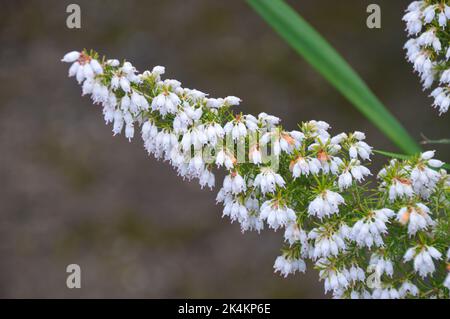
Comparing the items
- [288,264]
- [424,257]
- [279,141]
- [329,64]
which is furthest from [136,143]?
[424,257]

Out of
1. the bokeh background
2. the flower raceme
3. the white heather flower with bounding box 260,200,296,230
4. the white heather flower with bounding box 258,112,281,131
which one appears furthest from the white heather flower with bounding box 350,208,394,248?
the bokeh background

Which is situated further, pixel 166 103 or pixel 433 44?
pixel 433 44

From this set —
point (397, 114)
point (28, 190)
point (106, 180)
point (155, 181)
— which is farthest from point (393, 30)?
point (28, 190)

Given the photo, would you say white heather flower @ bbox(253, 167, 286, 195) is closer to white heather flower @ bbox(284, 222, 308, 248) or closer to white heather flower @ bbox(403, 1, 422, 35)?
white heather flower @ bbox(284, 222, 308, 248)

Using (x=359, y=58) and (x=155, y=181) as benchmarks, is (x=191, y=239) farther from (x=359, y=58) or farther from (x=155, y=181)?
(x=359, y=58)

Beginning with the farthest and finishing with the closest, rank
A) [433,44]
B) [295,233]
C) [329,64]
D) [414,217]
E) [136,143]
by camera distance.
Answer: [136,143]
[329,64]
[433,44]
[295,233]
[414,217]

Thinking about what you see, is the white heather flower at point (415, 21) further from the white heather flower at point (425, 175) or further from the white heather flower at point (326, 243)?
the white heather flower at point (326, 243)

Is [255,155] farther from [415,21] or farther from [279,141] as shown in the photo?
[415,21]
